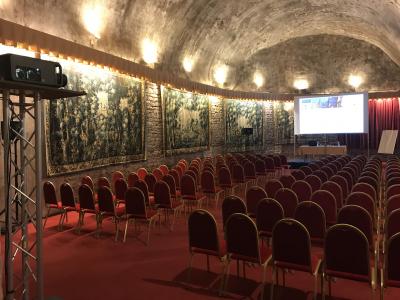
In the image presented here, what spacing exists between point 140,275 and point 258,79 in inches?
697

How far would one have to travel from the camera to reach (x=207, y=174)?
29.6 feet

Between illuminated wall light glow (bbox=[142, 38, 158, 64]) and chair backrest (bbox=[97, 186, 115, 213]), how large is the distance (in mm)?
→ 7226

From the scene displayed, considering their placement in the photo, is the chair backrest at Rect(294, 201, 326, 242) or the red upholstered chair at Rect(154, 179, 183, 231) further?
the red upholstered chair at Rect(154, 179, 183, 231)

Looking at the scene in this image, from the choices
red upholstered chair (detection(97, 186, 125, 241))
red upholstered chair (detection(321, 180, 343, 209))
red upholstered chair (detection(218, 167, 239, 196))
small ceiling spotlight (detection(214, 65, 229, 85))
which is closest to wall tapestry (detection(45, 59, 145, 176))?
red upholstered chair (detection(97, 186, 125, 241))

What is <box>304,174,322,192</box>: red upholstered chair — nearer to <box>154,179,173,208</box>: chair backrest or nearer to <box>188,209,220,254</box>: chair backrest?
<box>154,179,173,208</box>: chair backrest

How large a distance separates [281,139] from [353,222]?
678 inches

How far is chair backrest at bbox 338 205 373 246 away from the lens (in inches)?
182

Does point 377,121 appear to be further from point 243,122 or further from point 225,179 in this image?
point 225,179

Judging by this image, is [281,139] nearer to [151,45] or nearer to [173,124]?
[173,124]

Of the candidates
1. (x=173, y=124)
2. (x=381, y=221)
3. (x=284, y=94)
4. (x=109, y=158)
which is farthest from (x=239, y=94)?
(x=381, y=221)

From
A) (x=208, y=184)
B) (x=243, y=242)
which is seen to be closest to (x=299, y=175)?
(x=208, y=184)

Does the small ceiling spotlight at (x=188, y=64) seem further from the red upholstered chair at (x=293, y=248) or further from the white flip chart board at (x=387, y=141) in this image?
the red upholstered chair at (x=293, y=248)

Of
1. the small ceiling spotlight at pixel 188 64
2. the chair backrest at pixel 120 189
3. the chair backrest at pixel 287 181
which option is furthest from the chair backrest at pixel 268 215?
the small ceiling spotlight at pixel 188 64

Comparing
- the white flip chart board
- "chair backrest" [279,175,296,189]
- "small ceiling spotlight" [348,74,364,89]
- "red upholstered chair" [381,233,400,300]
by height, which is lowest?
"red upholstered chair" [381,233,400,300]
